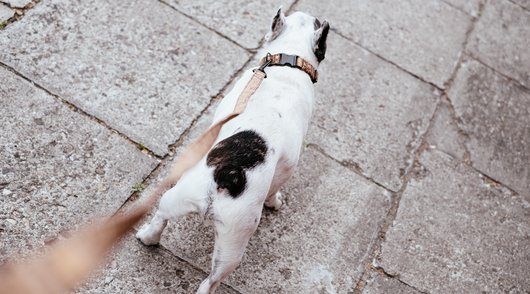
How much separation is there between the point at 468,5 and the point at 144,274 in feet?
15.9

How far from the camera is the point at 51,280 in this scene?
310 centimetres

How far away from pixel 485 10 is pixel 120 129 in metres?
4.51

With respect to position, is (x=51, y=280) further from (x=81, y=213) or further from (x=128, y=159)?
(x=128, y=159)

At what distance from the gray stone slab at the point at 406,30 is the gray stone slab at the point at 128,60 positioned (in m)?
1.28

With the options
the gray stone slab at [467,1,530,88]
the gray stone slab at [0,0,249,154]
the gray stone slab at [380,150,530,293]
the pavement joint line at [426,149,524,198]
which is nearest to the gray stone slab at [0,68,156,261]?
the gray stone slab at [0,0,249,154]

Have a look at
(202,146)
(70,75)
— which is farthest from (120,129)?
(202,146)

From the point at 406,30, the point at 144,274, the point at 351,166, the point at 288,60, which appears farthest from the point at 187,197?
the point at 406,30

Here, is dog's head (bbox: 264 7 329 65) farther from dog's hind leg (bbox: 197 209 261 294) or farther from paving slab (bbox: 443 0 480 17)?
paving slab (bbox: 443 0 480 17)

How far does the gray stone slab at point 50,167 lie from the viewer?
10.8ft

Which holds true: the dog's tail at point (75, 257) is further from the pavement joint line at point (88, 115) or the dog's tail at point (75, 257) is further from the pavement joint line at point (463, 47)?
the pavement joint line at point (463, 47)

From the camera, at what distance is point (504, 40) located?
616 cm

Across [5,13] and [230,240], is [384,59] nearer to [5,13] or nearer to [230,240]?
[230,240]

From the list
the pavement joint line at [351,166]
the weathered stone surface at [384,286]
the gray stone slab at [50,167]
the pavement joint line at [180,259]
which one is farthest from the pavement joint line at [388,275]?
the gray stone slab at [50,167]

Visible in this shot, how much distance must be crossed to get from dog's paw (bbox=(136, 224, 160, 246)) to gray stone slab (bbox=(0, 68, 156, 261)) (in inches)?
11.1
